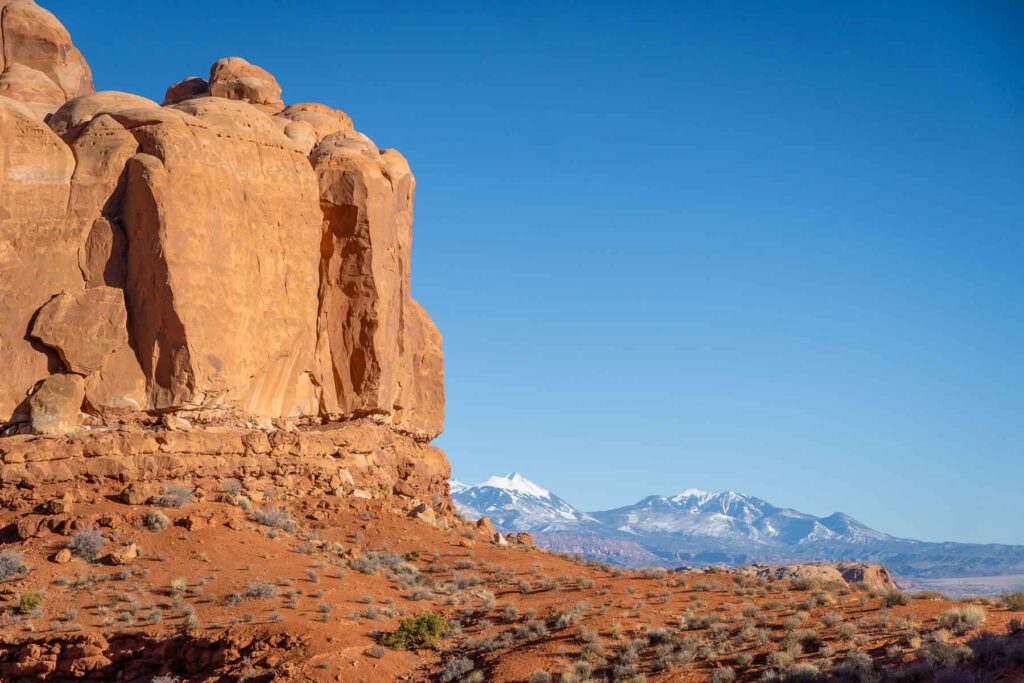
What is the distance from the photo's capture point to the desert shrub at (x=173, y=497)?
1053 inches

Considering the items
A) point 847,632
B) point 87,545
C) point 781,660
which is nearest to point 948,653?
point 781,660

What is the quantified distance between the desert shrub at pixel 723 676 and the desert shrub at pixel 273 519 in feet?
43.9

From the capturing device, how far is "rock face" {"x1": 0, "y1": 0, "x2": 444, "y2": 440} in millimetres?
28219

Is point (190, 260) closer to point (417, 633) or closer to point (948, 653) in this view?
point (417, 633)

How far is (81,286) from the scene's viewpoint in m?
28.9

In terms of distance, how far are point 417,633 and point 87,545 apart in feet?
27.4

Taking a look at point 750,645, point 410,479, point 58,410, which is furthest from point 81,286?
point 750,645

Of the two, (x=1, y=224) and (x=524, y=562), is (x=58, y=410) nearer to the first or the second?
(x=1, y=224)

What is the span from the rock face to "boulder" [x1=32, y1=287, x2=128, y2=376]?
37 millimetres

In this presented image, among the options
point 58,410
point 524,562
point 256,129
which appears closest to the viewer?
point 58,410

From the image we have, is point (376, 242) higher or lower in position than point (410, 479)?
higher

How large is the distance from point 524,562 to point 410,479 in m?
7.40

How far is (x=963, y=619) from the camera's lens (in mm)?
18688

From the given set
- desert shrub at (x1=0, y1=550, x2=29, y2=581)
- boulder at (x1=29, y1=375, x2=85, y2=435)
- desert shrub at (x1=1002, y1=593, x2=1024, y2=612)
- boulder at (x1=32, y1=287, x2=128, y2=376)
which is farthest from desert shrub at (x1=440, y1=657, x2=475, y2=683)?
boulder at (x1=32, y1=287, x2=128, y2=376)
